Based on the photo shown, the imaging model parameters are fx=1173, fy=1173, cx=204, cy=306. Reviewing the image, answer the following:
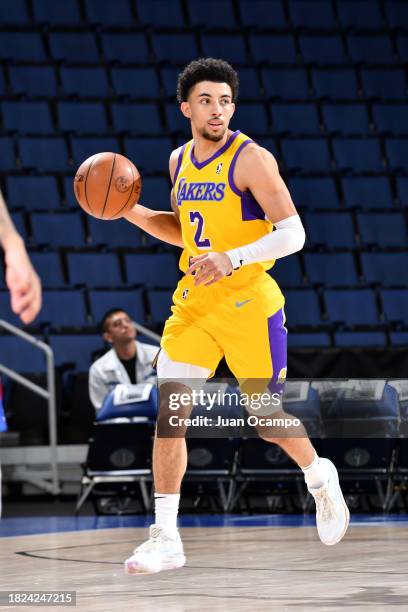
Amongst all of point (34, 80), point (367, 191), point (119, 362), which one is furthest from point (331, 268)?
point (34, 80)

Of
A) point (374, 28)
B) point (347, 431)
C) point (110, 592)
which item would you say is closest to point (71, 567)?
point (110, 592)

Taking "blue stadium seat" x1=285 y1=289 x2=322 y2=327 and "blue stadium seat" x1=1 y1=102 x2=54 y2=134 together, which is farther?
"blue stadium seat" x1=1 y1=102 x2=54 y2=134

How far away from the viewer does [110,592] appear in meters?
3.94

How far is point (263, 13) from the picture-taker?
12812 millimetres

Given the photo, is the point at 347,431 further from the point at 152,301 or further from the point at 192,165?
the point at 192,165

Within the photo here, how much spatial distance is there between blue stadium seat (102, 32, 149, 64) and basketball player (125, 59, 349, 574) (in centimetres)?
805

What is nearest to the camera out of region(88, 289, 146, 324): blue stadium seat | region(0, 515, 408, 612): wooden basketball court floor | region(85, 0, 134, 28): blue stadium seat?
region(0, 515, 408, 612): wooden basketball court floor

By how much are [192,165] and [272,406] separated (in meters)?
0.91

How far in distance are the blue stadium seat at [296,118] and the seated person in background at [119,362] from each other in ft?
13.9

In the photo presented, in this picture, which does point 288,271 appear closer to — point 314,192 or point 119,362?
point 314,192

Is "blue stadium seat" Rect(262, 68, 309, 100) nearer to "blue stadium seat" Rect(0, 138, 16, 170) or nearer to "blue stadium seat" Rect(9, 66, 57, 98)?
"blue stadium seat" Rect(9, 66, 57, 98)

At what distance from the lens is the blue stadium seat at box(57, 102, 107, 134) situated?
1124 centimetres

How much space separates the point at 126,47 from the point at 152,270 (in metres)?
3.02

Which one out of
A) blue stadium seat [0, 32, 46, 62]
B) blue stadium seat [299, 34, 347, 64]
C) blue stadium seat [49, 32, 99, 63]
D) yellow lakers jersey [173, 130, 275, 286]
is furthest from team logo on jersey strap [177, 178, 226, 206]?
blue stadium seat [299, 34, 347, 64]
